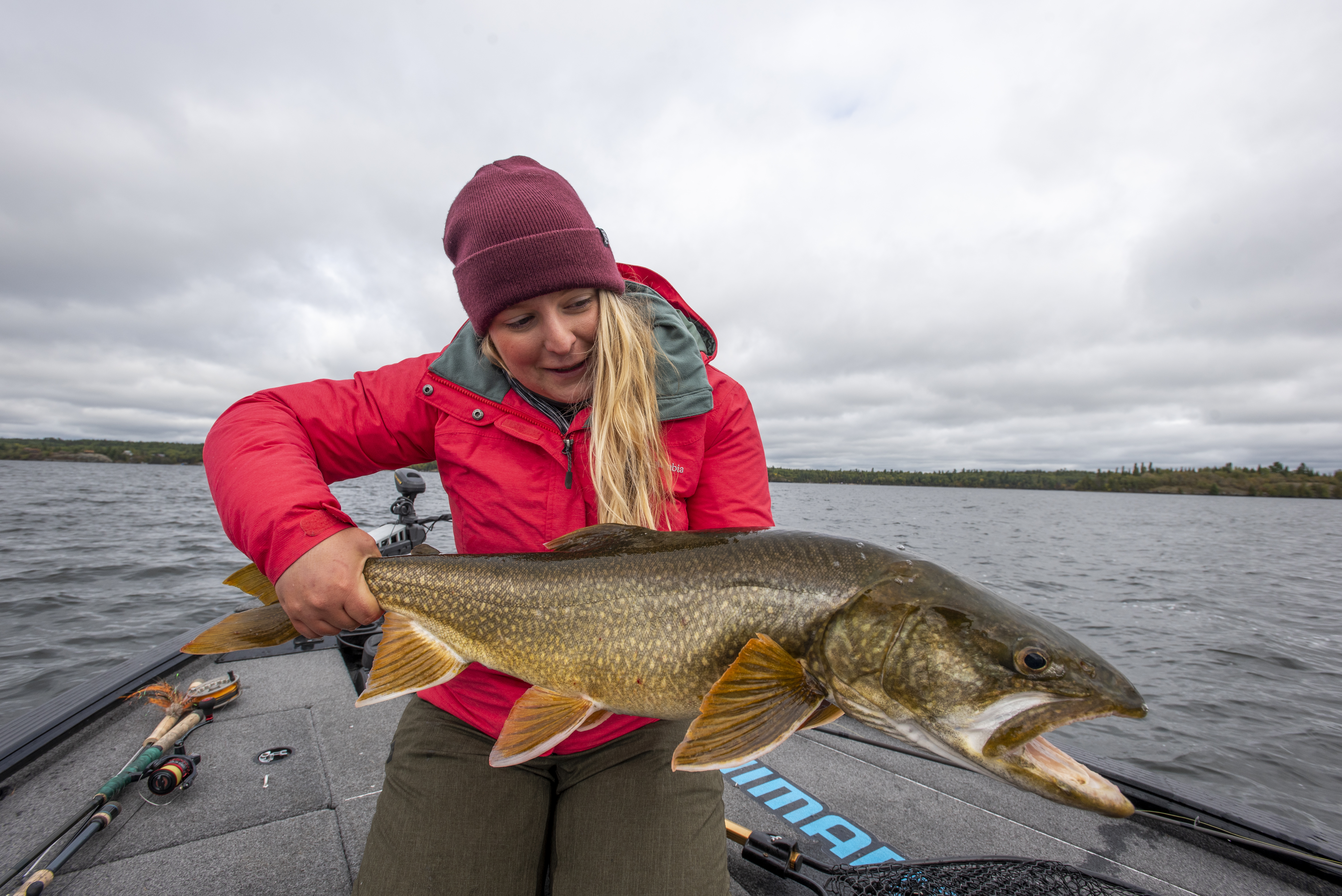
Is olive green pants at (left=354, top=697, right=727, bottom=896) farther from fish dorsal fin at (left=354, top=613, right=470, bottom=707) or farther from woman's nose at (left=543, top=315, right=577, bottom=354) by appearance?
woman's nose at (left=543, top=315, right=577, bottom=354)

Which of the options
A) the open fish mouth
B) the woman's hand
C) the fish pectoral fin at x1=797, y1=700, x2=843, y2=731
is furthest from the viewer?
the woman's hand

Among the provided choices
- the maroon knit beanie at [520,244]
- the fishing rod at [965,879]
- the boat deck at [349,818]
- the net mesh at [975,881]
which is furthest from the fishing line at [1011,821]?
the maroon knit beanie at [520,244]

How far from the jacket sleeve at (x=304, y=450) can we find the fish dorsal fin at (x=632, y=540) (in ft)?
Result: 2.57

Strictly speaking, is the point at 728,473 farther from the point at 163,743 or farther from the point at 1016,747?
the point at 163,743

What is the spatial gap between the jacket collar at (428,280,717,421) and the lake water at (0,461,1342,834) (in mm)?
4792

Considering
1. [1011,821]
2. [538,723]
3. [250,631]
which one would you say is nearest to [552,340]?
[538,723]

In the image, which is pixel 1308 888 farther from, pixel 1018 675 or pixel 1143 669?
pixel 1143 669

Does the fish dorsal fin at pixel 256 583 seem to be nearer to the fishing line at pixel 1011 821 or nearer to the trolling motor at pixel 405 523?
the trolling motor at pixel 405 523

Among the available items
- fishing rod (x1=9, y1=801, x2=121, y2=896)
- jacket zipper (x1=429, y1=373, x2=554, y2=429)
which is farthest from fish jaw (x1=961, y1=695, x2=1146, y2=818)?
fishing rod (x1=9, y1=801, x2=121, y2=896)

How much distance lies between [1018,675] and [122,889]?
375 cm

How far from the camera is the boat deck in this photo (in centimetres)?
290

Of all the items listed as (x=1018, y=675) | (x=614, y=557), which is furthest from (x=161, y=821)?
(x=1018, y=675)

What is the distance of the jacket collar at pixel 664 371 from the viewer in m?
2.71

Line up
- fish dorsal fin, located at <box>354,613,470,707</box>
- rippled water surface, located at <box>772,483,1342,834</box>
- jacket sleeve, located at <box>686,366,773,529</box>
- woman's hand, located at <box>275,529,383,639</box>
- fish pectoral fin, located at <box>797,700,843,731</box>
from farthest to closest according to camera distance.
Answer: rippled water surface, located at <box>772,483,1342,834</box> → jacket sleeve, located at <box>686,366,773,529</box> → fish dorsal fin, located at <box>354,613,470,707</box> → woman's hand, located at <box>275,529,383,639</box> → fish pectoral fin, located at <box>797,700,843,731</box>
